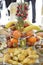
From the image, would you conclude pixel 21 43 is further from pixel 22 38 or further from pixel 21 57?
pixel 21 57

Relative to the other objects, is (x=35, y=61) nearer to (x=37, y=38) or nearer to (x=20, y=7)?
(x=37, y=38)

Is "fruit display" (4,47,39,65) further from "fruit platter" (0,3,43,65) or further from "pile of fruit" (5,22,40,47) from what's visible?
"pile of fruit" (5,22,40,47)

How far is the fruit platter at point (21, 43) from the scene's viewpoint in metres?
1.02

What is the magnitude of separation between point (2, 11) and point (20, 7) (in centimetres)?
51

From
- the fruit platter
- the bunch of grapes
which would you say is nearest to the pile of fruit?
the fruit platter

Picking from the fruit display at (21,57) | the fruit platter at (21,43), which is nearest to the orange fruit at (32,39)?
the fruit platter at (21,43)

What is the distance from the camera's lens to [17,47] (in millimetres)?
1237

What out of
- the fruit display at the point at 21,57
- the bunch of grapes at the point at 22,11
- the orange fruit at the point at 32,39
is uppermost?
the bunch of grapes at the point at 22,11

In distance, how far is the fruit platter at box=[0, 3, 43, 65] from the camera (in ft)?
3.36

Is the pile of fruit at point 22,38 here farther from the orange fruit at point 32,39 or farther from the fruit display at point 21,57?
the fruit display at point 21,57

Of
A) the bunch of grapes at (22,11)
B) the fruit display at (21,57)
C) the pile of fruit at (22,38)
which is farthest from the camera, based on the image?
the bunch of grapes at (22,11)

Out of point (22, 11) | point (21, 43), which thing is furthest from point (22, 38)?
point (22, 11)

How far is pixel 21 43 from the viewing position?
1257 millimetres

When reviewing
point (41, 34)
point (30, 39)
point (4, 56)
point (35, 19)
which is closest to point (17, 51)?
point (4, 56)
